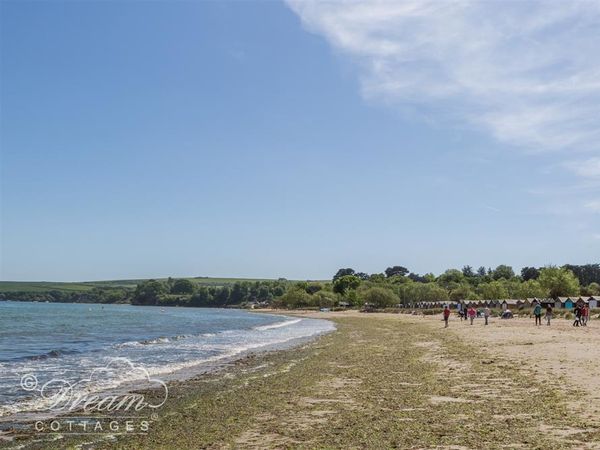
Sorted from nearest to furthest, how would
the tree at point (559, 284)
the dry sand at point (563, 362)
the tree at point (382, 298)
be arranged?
the dry sand at point (563, 362)
the tree at point (559, 284)
the tree at point (382, 298)

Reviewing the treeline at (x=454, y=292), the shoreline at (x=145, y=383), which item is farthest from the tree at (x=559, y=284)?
the shoreline at (x=145, y=383)

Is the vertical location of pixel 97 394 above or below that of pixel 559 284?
below

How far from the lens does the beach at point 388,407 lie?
979 centimetres

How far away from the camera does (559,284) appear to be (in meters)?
104

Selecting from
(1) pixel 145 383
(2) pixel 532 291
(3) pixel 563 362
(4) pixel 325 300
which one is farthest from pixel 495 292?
(1) pixel 145 383

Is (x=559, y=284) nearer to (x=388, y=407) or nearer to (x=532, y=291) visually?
(x=532, y=291)

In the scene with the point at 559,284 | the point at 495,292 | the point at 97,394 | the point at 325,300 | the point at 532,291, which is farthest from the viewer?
the point at 325,300

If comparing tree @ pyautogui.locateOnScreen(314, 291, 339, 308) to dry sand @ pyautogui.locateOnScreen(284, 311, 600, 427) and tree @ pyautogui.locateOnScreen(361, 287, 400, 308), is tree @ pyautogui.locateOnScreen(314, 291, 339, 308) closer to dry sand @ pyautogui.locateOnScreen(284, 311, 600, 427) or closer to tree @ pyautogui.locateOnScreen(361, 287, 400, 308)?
tree @ pyautogui.locateOnScreen(361, 287, 400, 308)

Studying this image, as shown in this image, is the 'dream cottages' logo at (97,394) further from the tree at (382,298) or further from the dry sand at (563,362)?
the tree at (382,298)

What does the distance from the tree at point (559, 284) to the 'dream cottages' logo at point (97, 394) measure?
325 ft

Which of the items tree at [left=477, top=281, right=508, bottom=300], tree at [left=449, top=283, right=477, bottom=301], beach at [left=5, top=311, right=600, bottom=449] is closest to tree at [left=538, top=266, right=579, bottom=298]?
tree at [left=477, top=281, right=508, bottom=300]

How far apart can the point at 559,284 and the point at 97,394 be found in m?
104

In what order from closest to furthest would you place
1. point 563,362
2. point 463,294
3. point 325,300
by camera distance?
point 563,362
point 463,294
point 325,300

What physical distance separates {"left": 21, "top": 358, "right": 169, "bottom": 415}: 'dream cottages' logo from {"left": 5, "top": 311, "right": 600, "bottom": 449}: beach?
0.71m
